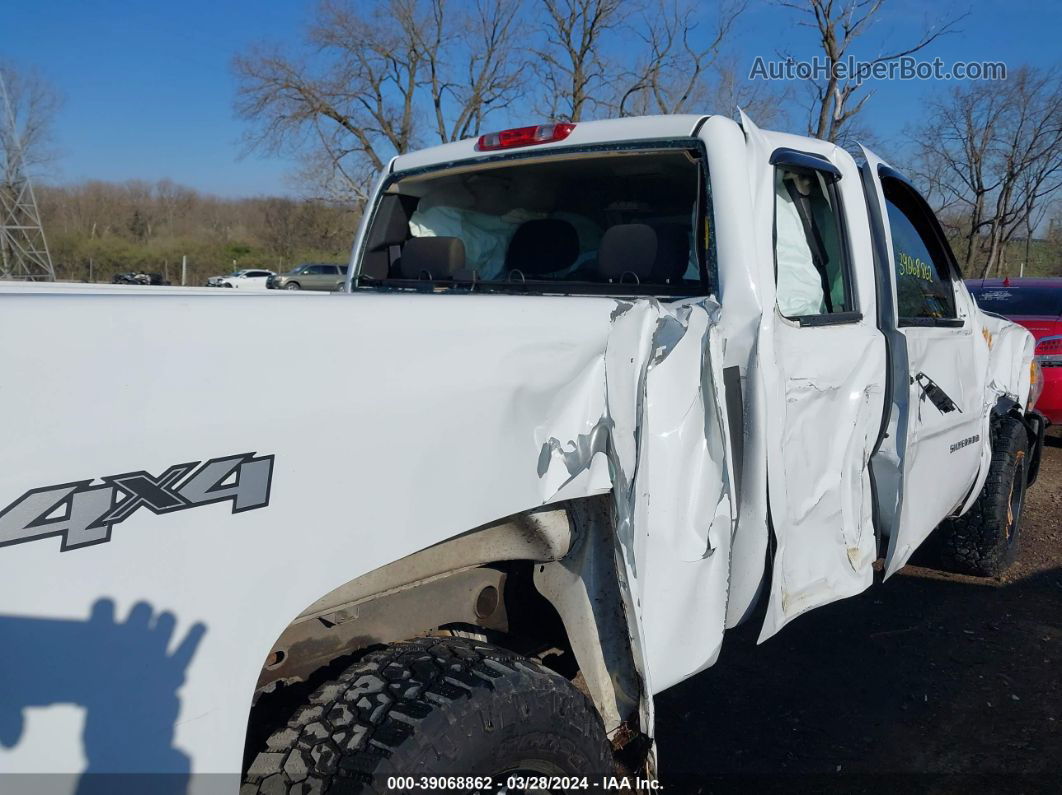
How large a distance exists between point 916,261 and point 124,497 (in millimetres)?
3480

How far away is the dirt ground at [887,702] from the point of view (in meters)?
3.00

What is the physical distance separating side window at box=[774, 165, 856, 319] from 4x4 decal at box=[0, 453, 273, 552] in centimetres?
198

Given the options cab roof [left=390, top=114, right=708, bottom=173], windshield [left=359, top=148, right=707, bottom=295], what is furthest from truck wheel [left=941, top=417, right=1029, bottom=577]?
cab roof [left=390, top=114, right=708, bottom=173]

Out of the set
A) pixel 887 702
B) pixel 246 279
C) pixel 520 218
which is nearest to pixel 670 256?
pixel 520 218

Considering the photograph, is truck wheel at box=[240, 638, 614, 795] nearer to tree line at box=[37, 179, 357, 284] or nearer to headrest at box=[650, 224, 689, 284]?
headrest at box=[650, 224, 689, 284]

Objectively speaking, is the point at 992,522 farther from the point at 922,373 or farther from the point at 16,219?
the point at 16,219

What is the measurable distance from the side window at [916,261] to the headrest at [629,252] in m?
1.01

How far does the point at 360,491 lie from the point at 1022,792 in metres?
2.74

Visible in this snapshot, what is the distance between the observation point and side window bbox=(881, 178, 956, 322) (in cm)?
341

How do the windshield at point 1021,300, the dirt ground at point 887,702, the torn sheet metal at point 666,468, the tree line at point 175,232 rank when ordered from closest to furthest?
the torn sheet metal at point 666,468 → the dirt ground at point 887,702 → the windshield at point 1021,300 → the tree line at point 175,232

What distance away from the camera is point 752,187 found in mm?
2562

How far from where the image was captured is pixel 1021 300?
8344 millimetres

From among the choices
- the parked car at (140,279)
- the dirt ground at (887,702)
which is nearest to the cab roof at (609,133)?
the dirt ground at (887,702)

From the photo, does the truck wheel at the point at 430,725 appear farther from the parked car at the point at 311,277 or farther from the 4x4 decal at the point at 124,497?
the parked car at the point at 311,277
